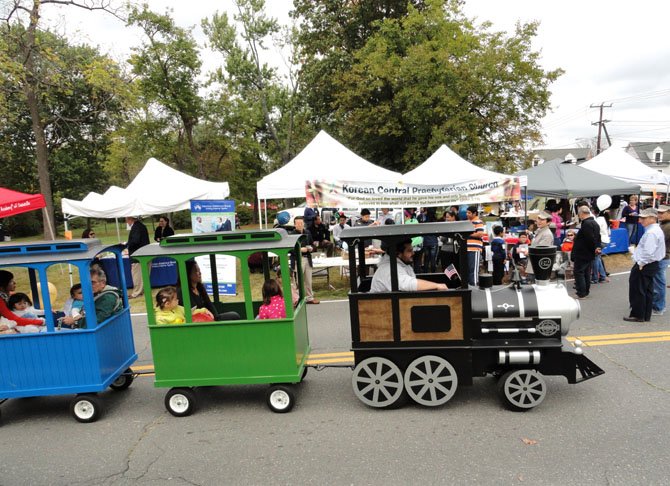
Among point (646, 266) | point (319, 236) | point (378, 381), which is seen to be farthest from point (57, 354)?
point (319, 236)

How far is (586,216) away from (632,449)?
19.6ft

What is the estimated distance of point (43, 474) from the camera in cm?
375

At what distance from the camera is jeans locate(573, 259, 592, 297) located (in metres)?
8.68

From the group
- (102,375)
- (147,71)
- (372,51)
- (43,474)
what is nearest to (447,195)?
(102,375)

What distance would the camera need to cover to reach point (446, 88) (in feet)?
78.1

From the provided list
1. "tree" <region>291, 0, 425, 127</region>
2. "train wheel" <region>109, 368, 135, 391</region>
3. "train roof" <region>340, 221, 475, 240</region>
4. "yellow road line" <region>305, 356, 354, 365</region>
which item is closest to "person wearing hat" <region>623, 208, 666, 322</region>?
"train roof" <region>340, 221, 475, 240</region>

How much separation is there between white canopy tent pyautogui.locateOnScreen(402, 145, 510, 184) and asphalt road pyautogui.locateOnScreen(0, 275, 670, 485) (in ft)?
21.5

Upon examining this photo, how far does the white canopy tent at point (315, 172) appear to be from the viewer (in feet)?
37.1

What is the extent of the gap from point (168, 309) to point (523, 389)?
375cm

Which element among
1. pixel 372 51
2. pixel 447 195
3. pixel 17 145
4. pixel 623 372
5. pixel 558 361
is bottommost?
pixel 623 372

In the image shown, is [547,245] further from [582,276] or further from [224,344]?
[224,344]

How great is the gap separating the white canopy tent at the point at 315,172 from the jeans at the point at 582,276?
15.0 ft

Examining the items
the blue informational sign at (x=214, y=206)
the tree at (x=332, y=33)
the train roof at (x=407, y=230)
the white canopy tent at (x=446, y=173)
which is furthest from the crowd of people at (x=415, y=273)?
the tree at (x=332, y=33)

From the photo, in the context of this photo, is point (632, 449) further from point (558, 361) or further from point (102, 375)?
point (102, 375)
